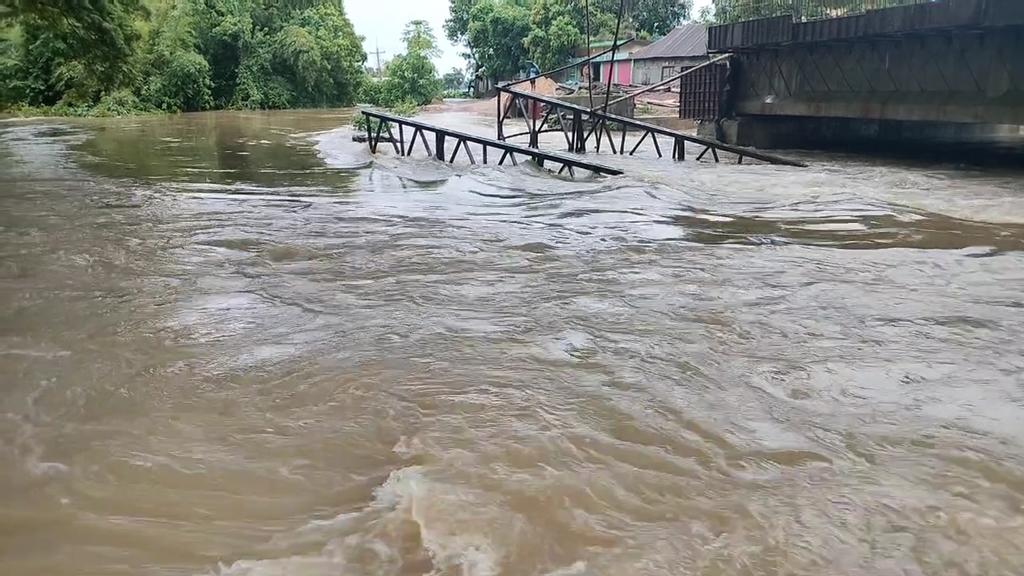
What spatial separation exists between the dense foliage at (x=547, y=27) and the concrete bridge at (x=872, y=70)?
25.0 metres

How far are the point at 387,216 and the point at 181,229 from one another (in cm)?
236

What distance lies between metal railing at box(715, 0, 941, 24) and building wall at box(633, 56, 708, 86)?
20.0 m

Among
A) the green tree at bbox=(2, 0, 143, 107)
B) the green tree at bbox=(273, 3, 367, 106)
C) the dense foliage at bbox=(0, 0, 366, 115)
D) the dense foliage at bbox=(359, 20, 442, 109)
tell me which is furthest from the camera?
the dense foliage at bbox=(359, 20, 442, 109)

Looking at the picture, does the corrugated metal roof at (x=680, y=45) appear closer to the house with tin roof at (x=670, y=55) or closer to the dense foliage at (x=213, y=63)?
the house with tin roof at (x=670, y=55)

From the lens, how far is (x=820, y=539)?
8.80 feet

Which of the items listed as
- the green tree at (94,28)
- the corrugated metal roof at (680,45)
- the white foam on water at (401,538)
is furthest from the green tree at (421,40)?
the white foam on water at (401,538)

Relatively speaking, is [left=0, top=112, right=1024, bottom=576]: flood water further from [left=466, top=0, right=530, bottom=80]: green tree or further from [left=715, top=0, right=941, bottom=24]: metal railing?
[left=466, top=0, right=530, bottom=80]: green tree

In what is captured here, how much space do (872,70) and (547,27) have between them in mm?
35858

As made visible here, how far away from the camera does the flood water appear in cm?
268

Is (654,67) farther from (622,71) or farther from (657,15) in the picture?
(657,15)

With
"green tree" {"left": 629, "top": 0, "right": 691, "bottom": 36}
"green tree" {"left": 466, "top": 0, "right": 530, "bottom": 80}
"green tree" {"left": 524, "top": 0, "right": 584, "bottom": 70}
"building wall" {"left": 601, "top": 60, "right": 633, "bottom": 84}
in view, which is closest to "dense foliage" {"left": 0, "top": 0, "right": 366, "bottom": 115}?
"green tree" {"left": 466, "top": 0, "right": 530, "bottom": 80}

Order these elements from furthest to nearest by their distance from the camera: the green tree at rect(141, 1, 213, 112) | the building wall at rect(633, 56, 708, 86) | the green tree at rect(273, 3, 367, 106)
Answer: the green tree at rect(273, 3, 367, 106) < the green tree at rect(141, 1, 213, 112) < the building wall at rect(633, 56, 708, 86)

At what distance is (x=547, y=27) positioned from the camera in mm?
48562

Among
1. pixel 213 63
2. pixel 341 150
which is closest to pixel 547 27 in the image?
pixel 213 63
